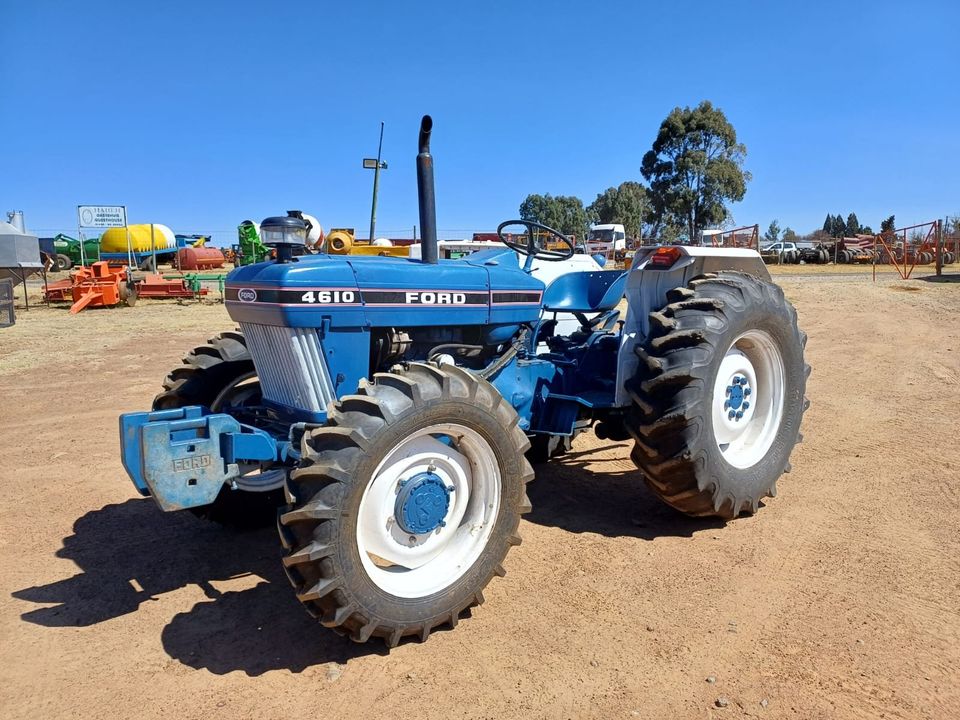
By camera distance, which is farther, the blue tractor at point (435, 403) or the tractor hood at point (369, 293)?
the tractor hood at point (369, 293)

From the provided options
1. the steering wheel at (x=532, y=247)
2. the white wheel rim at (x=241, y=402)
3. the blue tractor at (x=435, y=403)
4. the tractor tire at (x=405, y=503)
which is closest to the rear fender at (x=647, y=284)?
the blue tractor at (x=435, y=403)

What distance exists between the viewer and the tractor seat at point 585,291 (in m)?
4.62

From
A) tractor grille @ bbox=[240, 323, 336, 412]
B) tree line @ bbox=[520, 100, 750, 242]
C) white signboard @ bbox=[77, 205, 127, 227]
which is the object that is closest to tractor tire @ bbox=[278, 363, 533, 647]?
tractor grille @ bbox=[240, 323, 336, 412]

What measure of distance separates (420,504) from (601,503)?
6.16 ft

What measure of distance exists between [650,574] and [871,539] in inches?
51.4

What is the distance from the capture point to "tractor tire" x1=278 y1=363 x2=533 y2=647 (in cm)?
261

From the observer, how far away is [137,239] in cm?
3488

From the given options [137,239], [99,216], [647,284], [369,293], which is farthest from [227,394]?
[137,239]

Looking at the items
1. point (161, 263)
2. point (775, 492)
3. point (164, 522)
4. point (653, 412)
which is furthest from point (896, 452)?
point (161, 263)

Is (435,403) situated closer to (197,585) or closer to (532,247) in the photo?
(197,585)

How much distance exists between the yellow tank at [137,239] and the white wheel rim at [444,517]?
118ft

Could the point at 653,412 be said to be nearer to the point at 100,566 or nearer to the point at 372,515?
the point at 372,515

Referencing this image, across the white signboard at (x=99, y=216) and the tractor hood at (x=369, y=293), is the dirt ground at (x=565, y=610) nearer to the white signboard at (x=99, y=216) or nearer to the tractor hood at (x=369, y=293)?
the tractor hood at (x=369, y=293)

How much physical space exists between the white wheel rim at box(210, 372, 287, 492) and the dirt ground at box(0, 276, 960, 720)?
0.38 meters
